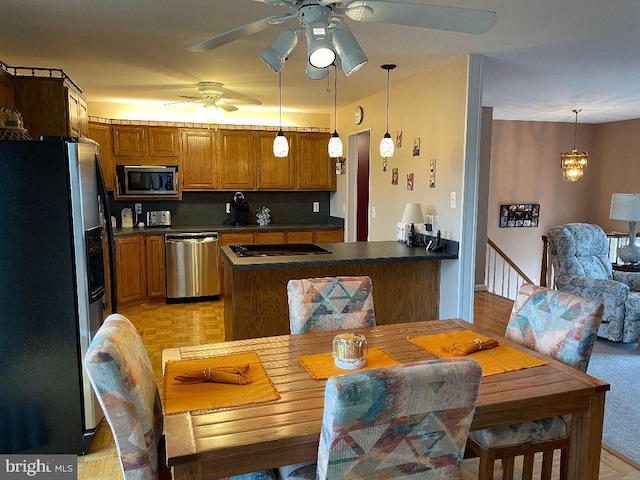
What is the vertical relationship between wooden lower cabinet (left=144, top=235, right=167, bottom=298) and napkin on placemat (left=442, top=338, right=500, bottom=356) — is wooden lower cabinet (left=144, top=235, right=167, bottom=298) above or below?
below

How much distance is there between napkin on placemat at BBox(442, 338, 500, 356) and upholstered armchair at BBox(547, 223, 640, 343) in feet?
9.55

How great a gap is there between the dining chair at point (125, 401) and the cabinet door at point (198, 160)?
458 centimetres

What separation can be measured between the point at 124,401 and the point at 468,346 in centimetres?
134

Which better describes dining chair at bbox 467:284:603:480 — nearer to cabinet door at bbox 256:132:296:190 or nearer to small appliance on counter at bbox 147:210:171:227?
cabinet door at bbox 256:132:296:190

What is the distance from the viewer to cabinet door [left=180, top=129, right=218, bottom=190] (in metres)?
5.89

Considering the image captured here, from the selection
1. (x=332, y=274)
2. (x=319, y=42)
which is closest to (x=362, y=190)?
(x=332, y=274)

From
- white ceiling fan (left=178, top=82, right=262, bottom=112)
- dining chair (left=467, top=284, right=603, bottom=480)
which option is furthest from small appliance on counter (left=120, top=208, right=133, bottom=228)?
dining chair (left=467, top=284, right=603, bottom=480)

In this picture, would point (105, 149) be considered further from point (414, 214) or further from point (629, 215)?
point (629, 215)

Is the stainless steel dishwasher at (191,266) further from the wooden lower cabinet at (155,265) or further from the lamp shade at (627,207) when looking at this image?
the lamp shade at (627,207)

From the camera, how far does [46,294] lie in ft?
7.80

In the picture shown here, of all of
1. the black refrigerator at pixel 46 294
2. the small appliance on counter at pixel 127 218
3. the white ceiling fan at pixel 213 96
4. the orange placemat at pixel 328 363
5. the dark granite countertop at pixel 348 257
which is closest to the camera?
the orange placemat at pixel 328 363

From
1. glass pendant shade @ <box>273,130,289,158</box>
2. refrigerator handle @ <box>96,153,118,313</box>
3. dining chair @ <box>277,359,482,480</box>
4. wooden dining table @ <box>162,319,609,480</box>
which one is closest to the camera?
dining chair @ <box>277,359,482,480</box>

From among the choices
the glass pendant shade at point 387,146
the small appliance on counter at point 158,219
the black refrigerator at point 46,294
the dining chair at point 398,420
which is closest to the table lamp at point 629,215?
the glass pendant shade at point 387,146

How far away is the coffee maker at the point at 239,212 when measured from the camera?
246 inches
